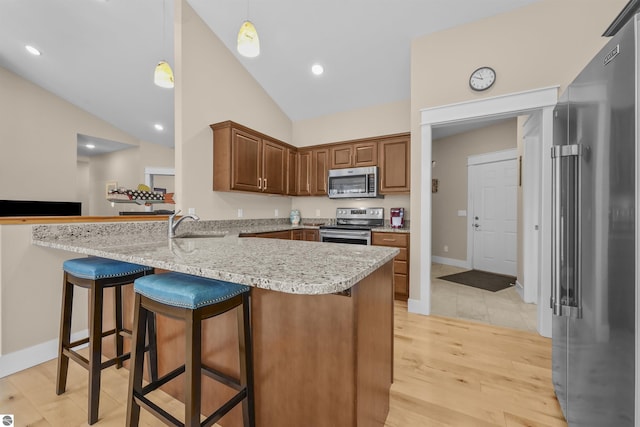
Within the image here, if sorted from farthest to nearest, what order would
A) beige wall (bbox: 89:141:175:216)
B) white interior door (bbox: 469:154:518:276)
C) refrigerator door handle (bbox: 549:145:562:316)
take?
beige wall (bbox: 89:141:175:216), white interior door (bbox: 469:154:518:276), refrigerator door handle (bbox: 549:145:562:316)

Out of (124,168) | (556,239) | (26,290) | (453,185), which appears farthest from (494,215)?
(124,168)

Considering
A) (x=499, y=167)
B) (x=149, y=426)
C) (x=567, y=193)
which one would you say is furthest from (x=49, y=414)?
(x=499, y=167)

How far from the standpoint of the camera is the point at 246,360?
1.13m

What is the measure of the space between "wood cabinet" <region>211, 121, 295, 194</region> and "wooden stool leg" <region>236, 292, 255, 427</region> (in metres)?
2.37

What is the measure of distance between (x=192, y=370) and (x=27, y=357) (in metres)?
1.92

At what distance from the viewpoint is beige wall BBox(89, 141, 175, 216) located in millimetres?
5633

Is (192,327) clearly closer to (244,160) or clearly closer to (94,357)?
(94,357)

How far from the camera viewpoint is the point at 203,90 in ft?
10.4

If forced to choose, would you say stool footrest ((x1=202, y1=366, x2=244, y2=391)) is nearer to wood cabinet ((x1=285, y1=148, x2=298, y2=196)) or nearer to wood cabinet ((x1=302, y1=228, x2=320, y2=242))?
wood cabinet ((x1=302, y1=228, x2=320, y2=242))

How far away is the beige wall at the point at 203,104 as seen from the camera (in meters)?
2.93

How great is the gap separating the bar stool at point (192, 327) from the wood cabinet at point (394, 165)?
2.98m

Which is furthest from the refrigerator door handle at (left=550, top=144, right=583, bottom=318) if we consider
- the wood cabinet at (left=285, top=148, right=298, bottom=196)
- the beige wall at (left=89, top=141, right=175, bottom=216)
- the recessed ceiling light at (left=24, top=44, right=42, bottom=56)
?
the beige wall at (left=89, top=141, right=175, bottom=216)

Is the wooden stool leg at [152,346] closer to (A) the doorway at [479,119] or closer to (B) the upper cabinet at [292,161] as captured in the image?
(B) the upper cabinet at [292,161]

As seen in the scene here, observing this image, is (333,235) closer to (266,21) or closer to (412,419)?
(412,419)
